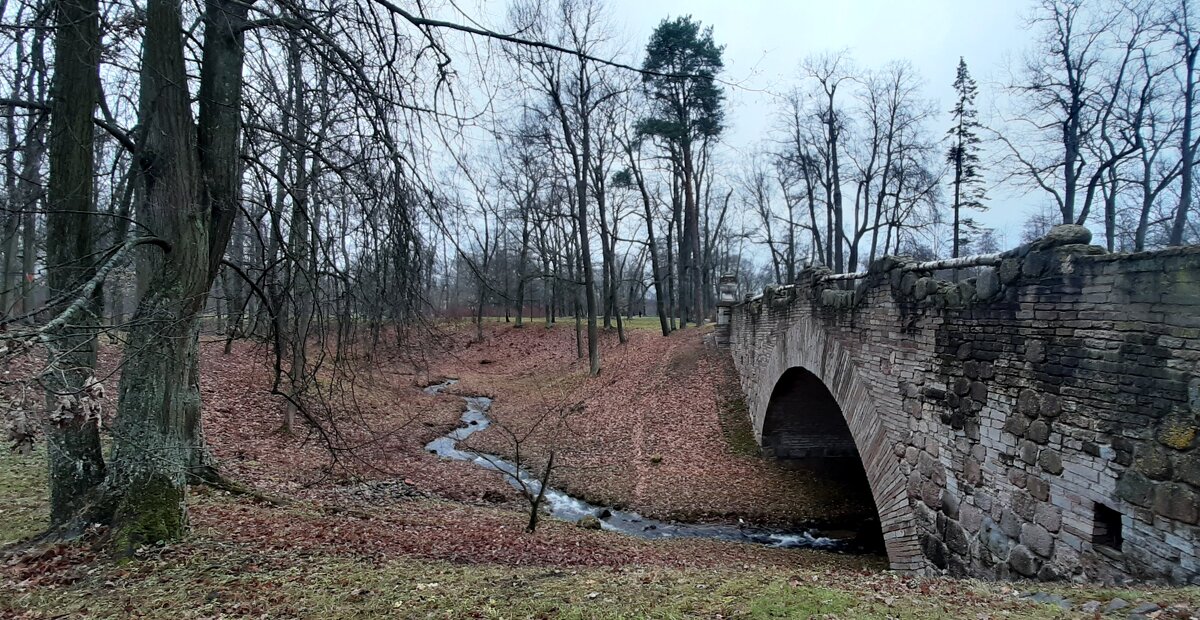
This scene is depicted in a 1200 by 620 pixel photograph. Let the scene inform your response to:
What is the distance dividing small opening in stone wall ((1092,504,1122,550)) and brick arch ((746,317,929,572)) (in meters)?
2.19

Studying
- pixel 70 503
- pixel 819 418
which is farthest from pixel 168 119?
pixel 819 418

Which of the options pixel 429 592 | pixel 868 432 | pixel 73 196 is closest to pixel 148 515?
pixel 429 592

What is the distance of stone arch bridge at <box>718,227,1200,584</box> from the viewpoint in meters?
3.58

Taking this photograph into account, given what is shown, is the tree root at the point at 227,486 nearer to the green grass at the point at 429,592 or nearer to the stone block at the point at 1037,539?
the green grass at the point at 429,592

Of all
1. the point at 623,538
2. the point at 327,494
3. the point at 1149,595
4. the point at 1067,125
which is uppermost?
the point at 1067,125

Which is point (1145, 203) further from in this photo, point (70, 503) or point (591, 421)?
point (70, 503)

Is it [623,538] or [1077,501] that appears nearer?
[1077,501]

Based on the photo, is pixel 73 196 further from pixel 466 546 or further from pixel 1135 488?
pixel 1135 488

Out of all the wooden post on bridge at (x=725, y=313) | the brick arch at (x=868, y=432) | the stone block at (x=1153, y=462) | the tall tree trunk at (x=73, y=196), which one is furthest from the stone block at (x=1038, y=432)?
the wooden post on bridge at (x=725, y=313)

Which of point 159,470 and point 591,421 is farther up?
point 159,470

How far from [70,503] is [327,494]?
3.79m

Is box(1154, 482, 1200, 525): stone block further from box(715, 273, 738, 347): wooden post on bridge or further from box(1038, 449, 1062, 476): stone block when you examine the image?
box(715, 273, 738, 347): wooden post on bridge

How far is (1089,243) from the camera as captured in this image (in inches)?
165

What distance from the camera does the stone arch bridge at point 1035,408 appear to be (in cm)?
358
